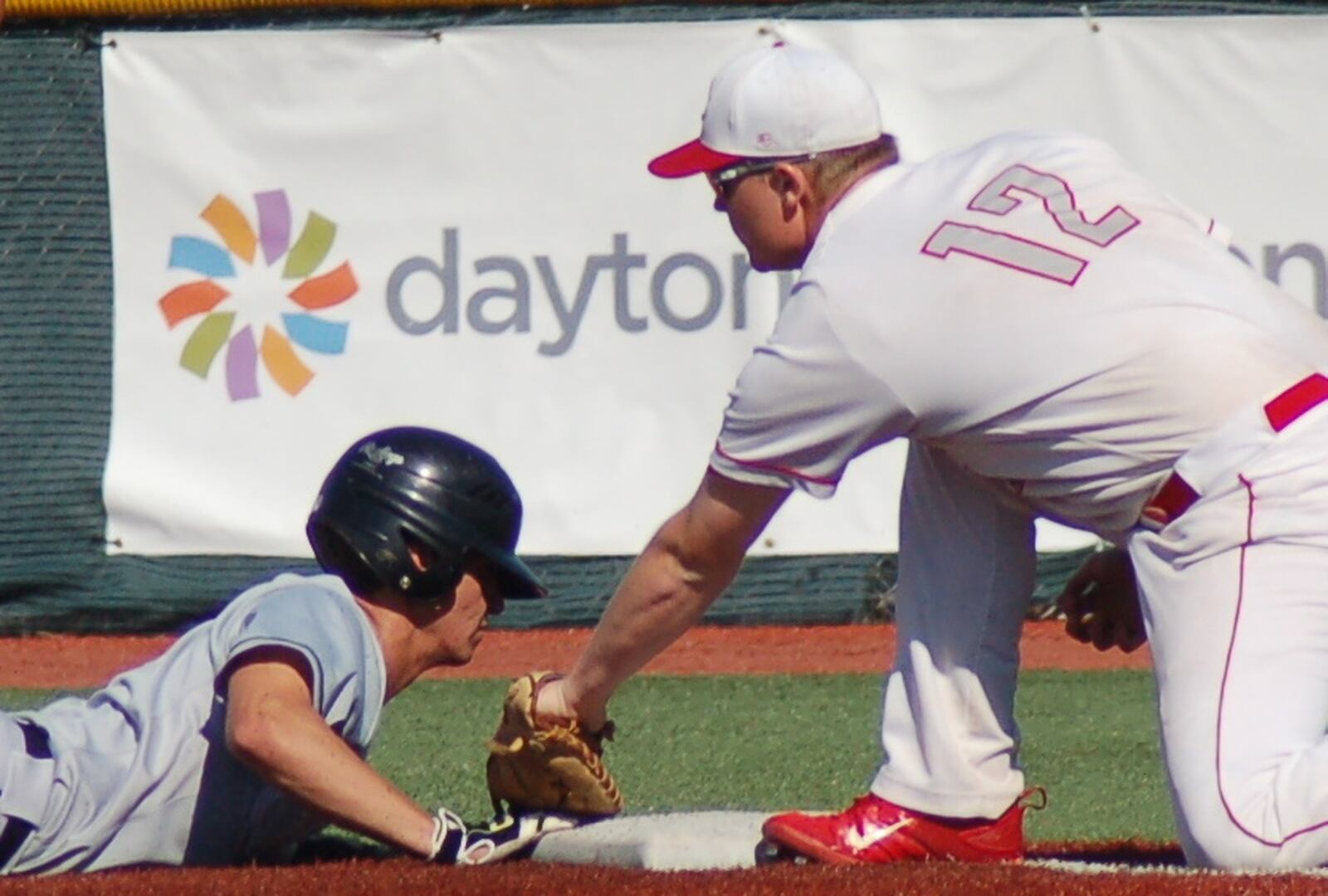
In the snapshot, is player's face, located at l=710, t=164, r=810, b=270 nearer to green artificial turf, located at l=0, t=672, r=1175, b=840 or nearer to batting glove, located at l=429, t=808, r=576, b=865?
batting glove, located at l=429, t=808, r=576, b=865

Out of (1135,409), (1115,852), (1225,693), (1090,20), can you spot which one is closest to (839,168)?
(1135,409)

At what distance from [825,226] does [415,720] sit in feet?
10.5

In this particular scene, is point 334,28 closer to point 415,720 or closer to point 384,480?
point 415,720

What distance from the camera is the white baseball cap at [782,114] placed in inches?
135

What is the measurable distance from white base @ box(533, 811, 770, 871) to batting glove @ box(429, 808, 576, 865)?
0.03 metres

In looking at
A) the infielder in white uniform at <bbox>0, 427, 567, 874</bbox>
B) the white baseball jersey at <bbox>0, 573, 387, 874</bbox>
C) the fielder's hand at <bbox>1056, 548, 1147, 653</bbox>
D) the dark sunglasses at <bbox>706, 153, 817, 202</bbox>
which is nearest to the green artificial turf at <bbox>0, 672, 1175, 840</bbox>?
the fielder's hand at <bbox>1056, 548, 1147, 653</bbox>

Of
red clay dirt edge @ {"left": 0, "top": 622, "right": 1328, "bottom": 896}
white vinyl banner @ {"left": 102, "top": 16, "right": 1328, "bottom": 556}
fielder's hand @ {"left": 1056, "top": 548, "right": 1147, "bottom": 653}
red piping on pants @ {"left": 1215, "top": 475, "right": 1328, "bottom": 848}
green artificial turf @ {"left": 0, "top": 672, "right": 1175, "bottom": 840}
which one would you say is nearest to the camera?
red clay dirt edge @ {"left": 0, "top": 622, "right": 1328, "bottom": 896}

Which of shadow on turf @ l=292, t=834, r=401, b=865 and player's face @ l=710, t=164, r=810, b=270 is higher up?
player's face @ l=710, t=164, r=810, b=270

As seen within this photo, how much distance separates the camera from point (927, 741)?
3572 millimetres

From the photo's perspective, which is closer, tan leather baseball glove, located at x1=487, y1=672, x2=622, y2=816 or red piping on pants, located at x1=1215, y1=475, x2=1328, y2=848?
red piping on pants, located at x1=1215, y1=475, x2=1328, y2=848

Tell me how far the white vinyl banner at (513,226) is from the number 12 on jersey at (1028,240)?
4.54 metres

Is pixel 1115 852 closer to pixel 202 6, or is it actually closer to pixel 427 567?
pixel 427 567

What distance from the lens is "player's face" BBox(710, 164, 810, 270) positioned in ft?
11.4

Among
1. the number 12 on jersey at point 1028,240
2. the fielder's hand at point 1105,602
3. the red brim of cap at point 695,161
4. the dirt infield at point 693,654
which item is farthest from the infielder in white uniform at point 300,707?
the dirt infield at point 693,654
